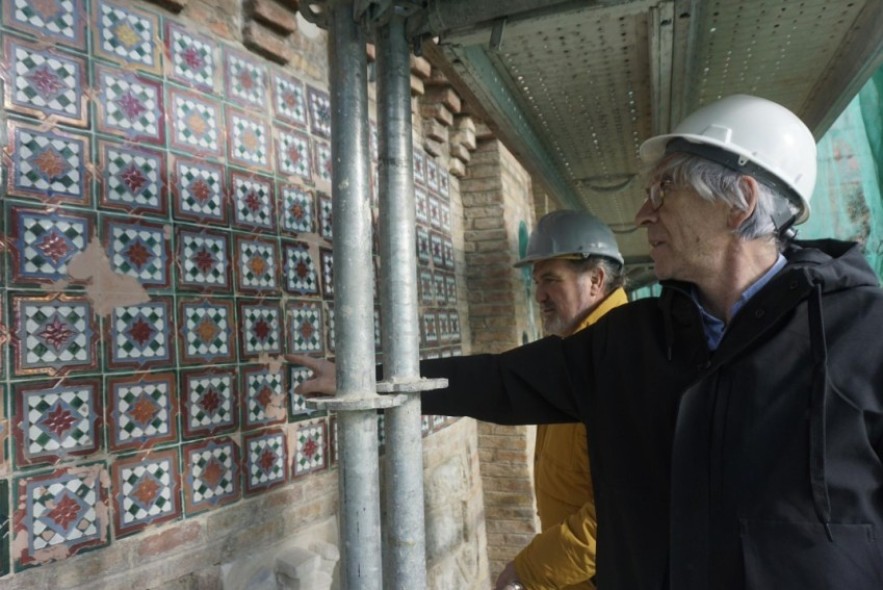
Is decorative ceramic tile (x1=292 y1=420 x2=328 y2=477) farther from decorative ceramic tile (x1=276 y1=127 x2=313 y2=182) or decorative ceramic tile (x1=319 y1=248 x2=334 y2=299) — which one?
decorative ceramic tile (x1=276 y1=127 x2=313 y2=182)

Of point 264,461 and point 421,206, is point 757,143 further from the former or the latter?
point 421,206

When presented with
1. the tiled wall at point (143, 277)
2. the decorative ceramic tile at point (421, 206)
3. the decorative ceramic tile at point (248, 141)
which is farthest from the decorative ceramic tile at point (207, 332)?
the decorative ceramic tile at point (421, 206)

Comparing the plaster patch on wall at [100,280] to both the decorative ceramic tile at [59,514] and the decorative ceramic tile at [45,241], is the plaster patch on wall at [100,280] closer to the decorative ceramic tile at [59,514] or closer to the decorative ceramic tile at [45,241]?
the decorative ceramic tile at [45,241]

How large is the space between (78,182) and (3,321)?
354 mm

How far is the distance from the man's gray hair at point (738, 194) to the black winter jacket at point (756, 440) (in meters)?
0.10

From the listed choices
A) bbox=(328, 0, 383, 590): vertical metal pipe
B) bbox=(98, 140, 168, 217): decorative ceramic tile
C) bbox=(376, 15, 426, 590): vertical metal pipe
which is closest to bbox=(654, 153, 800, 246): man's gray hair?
bbox=(376, 15, 426, 590): vertical metal pipe

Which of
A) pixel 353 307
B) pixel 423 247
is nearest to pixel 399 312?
pixel 353 307

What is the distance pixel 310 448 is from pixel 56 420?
86 cm

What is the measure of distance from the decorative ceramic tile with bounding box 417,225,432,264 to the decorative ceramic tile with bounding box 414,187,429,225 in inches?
2.2

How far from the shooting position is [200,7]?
1.69 metres

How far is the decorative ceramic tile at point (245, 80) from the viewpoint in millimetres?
1767

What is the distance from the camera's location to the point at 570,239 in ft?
8.57

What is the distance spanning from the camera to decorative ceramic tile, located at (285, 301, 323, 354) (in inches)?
75.5

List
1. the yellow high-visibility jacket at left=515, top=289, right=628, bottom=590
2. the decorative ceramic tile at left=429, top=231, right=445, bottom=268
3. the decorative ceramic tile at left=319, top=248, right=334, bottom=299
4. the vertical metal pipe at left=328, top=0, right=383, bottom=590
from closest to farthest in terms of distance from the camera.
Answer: the vertical metal pipe at left=328, top=0, right=383, bottom=590 < the yellow high-visibility jacket at left=515, top=289, right=628, bottom=590 < the decorative ceramic tile at left=319, top=248, right=334, bottom=299 < the decorative ceramic tile at left=429, top=231, right=445, bottom=268
